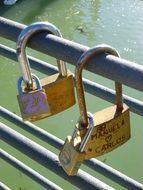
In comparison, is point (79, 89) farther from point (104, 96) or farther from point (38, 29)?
point (104, 96)

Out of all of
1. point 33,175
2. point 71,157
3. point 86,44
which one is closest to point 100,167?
point 33,175

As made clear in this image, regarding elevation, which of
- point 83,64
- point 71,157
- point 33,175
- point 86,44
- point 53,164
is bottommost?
point 86,44

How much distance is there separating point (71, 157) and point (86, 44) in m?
5.15

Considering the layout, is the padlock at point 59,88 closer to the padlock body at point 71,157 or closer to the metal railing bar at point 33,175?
the padlock body at point 71,157

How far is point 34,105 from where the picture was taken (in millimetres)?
766

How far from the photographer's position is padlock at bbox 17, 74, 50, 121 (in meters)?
0.76

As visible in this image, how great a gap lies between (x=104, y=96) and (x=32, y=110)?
1.18 ft

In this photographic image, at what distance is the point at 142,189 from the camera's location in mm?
1160

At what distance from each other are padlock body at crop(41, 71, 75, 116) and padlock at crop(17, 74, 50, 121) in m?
0.03

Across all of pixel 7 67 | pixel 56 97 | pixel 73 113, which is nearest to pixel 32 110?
pixel 56 97

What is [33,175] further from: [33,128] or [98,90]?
[98,90]

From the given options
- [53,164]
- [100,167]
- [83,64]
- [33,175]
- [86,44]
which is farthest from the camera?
[86,44]

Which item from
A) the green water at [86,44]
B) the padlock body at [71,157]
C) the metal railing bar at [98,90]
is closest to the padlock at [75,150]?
the padlock body at [71,157]

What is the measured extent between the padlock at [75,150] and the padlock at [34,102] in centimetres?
7
